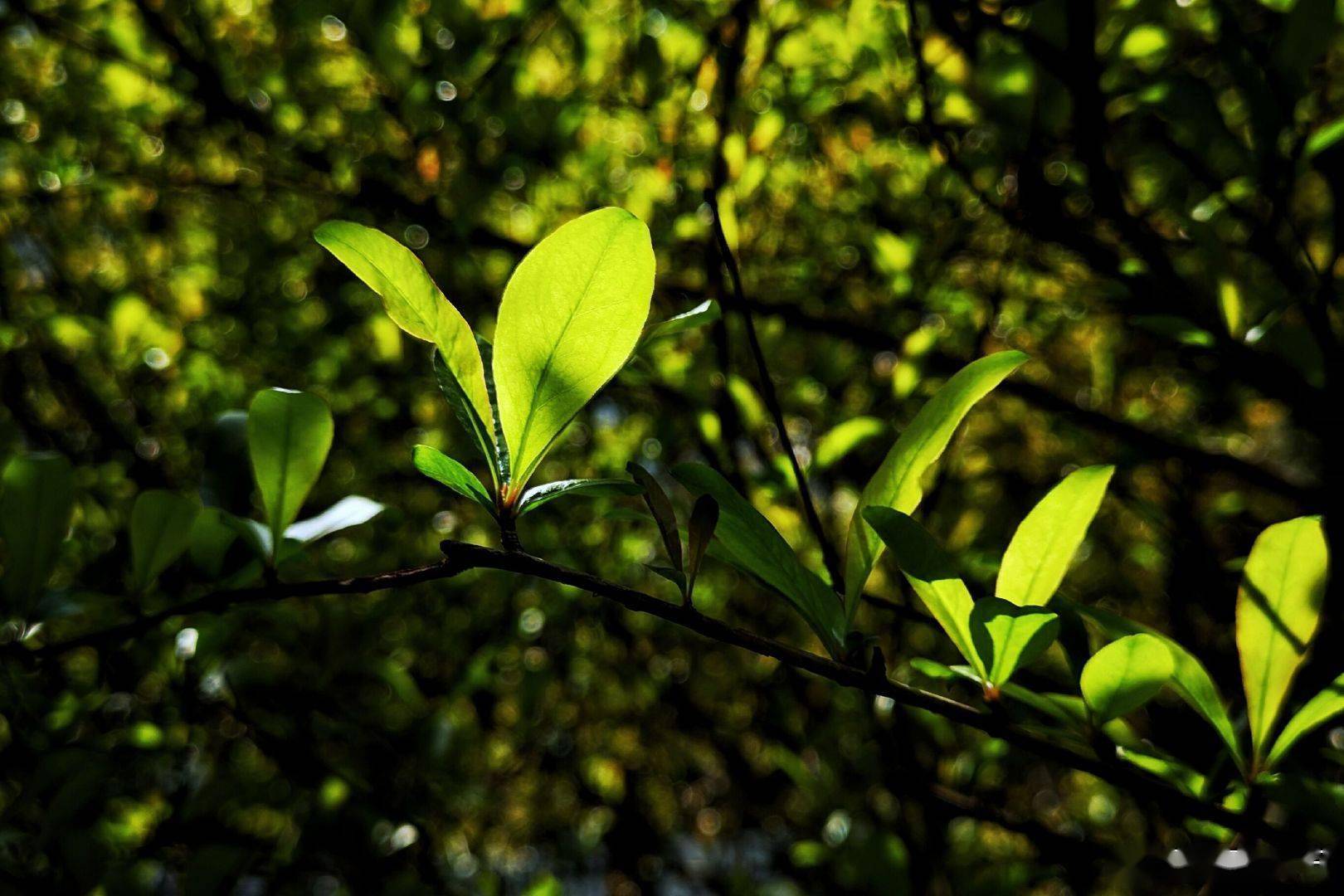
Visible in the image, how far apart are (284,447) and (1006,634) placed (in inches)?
17.2

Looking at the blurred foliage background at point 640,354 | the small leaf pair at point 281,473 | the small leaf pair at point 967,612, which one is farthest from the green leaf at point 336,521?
the small leaf pair at point 967,612

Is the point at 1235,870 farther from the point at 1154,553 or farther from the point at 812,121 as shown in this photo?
the point at 1154,553

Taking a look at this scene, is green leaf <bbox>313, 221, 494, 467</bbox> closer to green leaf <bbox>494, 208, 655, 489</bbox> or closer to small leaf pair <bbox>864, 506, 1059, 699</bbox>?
green leaf <bbox>494, 208, 655, 489</bbox>

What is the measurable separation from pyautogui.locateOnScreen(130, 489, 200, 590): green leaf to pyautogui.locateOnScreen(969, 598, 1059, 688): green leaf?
1.69 feet

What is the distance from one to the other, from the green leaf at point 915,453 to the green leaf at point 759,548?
2 centimetres

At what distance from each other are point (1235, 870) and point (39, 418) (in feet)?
6.96

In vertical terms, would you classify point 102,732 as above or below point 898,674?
below

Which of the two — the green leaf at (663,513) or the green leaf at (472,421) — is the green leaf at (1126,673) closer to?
the green leaf at (663,513)

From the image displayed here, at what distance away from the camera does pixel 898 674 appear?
1327mm

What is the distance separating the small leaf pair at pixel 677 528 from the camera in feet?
1.42

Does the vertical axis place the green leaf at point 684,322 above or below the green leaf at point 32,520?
above

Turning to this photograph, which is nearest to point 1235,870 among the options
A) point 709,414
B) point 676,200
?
point 709,414

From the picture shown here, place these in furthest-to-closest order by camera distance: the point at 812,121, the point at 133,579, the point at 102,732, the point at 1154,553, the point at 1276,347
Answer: the point at 1154,553 < the point at 812,121 < the point at 102,732 < the point at 1276,347 < the point at 133,579

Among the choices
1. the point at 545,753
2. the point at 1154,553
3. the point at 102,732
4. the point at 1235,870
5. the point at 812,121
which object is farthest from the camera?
the point at 545,753
